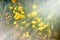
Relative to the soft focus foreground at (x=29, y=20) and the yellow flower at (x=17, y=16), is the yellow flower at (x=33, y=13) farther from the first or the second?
the yellow flower at (x=17, y=16)

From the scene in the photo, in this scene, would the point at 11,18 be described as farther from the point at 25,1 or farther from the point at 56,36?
the point at 56,36

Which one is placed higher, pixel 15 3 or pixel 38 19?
pixel 15 3

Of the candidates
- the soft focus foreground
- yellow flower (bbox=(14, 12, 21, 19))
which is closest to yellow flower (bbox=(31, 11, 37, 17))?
the soft focus foreground

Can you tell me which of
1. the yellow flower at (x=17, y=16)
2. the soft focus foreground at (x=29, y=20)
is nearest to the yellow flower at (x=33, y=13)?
the soft focus foreground at (x=29, y=20)

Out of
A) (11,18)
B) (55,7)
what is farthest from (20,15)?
(55,7)

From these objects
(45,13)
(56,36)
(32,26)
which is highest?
(45,13)

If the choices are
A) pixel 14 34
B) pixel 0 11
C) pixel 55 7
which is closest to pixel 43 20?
pixel 55 7
